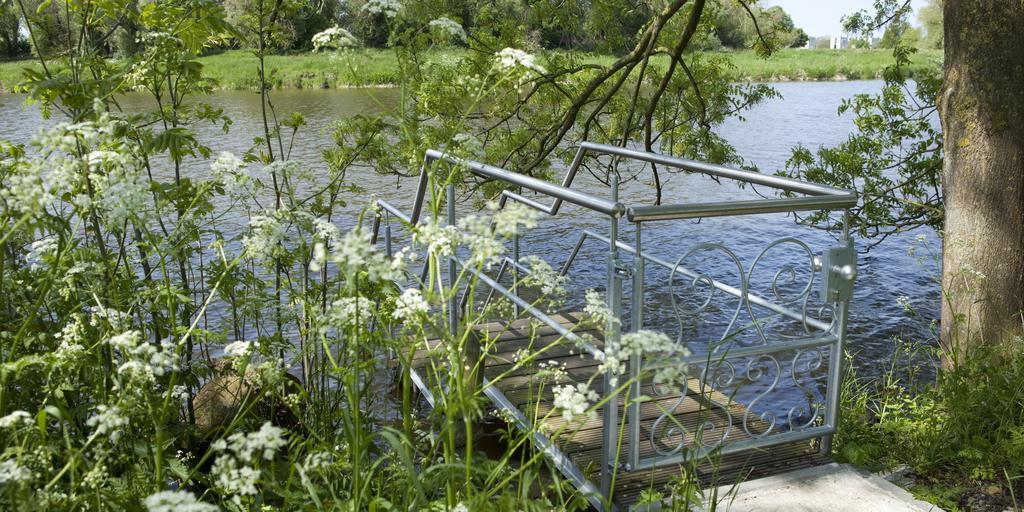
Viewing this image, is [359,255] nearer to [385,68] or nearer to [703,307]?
[703,307]

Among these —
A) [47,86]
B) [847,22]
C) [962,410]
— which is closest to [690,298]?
[847,22]

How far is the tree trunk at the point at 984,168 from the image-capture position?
4094mm

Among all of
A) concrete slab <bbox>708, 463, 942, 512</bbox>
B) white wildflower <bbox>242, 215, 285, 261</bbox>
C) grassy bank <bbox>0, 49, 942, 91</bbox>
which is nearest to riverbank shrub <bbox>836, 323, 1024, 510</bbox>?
concrete slab <bbox>708, 463, 942, 512</bbox>

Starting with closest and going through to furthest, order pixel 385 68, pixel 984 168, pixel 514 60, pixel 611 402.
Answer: pixel 514 60
pixel 611 402
pixel 984 168
pixel 385 68

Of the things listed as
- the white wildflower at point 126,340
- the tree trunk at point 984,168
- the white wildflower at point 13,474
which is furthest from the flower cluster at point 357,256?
the tree trunk at point 984,168

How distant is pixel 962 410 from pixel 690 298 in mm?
4707

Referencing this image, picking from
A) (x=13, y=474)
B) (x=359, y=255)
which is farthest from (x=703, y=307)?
(x=13, y=474)

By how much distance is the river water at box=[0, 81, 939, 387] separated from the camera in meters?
7.50

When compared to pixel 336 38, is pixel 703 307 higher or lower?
lower

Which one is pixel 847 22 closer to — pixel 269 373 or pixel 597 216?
pixel 597 216

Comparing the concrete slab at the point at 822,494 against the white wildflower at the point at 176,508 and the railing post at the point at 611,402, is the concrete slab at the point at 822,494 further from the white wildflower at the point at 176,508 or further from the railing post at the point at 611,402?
the white wildflower at the point at 176,508

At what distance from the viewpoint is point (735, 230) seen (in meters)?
10.5

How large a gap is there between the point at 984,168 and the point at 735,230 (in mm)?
6296

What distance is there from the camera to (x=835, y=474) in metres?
2.97
